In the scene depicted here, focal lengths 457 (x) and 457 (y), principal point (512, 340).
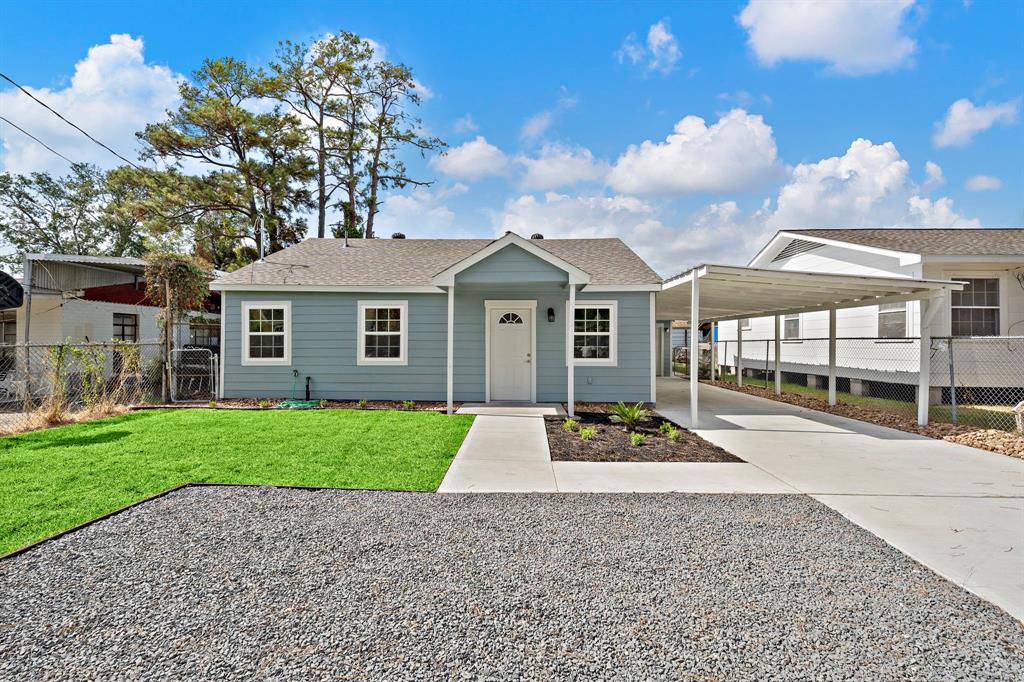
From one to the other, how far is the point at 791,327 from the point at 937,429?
857cm

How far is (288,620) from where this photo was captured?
2369 millimetres

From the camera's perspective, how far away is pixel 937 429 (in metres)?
7.57

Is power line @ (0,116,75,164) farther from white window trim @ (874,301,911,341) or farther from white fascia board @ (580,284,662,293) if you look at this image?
white window trim @ (874,301,911,341)

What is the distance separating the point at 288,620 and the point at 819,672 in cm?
254

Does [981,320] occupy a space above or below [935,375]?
above

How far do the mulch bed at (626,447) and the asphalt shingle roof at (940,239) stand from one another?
7.80 m

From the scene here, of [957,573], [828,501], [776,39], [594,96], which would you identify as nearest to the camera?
[957,573]

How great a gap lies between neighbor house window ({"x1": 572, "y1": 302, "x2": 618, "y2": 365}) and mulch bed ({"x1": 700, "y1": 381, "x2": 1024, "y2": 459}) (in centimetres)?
467

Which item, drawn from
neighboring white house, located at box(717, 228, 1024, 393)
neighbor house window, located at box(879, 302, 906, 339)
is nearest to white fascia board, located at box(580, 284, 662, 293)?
neighboring white house, located at box(717, 228, 1024, 393)

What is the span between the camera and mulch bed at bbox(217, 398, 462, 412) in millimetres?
9570

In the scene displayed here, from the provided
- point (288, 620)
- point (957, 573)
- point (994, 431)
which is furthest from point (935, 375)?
point (288, 620)

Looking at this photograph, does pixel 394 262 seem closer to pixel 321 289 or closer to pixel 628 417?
pixel 321 289

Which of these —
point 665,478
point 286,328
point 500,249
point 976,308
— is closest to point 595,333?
point 500,249

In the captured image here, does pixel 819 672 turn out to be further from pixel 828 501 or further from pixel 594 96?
pixel 594 96
